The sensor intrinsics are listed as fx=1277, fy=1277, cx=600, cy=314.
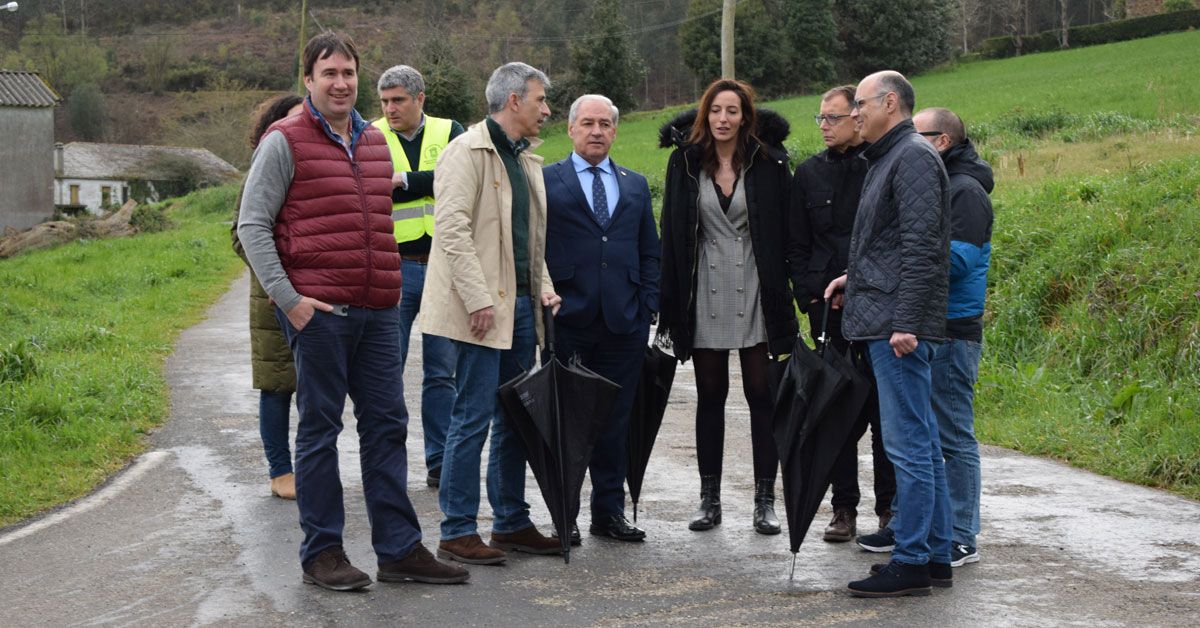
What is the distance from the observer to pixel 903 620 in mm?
4902

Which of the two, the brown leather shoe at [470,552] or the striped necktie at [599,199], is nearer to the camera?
the brown leather shoe at [470,552]

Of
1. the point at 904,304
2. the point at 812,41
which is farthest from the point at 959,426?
the point at 812,41

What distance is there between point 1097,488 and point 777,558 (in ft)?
8.23

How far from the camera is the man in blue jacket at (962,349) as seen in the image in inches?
227

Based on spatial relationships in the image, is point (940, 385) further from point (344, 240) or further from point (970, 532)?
point (344, 240)

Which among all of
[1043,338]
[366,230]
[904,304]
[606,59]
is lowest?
[1043,338]

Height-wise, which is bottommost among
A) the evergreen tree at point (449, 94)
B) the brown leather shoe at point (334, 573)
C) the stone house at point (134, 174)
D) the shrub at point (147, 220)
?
the brown leather shoe at point (334, 573)

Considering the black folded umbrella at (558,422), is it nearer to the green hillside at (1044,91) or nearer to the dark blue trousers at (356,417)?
the dark blue trousers at (356,417)

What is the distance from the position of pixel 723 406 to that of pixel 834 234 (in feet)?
3.43

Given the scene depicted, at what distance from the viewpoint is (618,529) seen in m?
6.19

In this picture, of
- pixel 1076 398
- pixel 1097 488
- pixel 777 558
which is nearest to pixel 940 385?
pixel 777 558

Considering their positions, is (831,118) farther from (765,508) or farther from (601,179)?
(765,508)

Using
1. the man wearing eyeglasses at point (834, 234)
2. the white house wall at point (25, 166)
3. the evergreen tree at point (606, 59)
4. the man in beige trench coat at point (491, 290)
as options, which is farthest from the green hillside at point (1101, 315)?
the evergreen tree at point (606, 59)

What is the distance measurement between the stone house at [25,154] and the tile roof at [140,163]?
2705 centimetres
